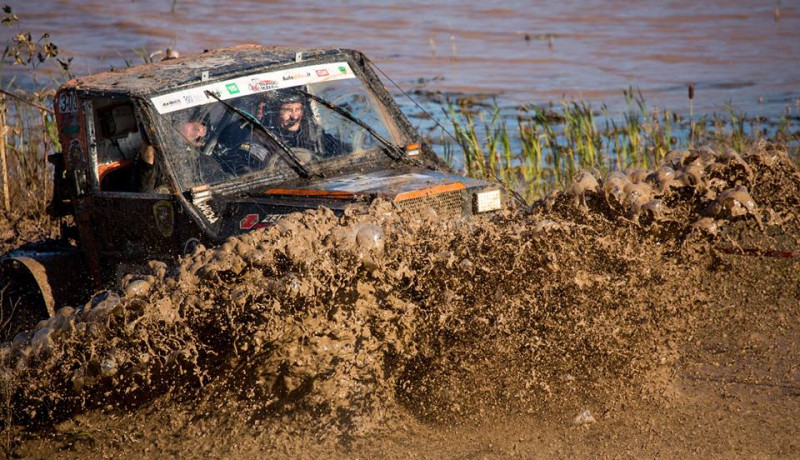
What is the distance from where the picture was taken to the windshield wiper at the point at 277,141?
6.05 metres

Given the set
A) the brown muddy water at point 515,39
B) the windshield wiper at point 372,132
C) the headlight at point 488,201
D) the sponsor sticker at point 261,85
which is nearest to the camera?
the headlight at point 488,201

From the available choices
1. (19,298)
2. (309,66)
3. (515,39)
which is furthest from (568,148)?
(515,39)

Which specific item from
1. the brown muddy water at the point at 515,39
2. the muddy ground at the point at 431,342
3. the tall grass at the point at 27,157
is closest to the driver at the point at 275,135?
the muddy ground at the point at 431,342

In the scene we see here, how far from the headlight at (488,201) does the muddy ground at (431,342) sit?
45 centimetres

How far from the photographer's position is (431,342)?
17.3 feet

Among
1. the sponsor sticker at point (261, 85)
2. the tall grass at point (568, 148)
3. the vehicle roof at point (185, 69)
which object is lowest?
the tall grass at point (568, 148)

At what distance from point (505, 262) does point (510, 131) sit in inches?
312

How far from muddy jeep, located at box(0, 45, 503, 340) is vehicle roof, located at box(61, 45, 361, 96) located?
0.01 meters

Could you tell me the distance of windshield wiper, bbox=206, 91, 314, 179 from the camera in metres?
6.05

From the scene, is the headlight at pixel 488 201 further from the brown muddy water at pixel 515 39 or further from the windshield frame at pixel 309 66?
the brown muddy water at pixel 515 39

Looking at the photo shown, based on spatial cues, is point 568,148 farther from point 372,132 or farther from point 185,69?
point 185,69

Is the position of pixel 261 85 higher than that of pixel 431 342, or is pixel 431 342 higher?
pixel 261 85

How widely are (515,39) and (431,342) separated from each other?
1393cm

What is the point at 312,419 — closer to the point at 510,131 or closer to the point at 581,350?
the point at 581,350
